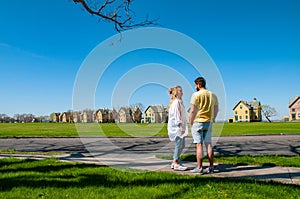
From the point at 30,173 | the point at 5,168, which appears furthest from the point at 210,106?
the point at 5,168

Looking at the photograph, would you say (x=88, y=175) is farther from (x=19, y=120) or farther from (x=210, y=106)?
(x=19, y=120)

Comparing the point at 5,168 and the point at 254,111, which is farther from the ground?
the point at 254,111

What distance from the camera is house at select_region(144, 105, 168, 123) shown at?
21953 mm

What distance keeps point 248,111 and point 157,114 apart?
235 feet

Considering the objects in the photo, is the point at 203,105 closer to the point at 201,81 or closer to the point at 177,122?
the point at 201,81

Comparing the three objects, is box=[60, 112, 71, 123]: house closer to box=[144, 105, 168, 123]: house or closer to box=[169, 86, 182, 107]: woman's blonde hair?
box=[144, 105, 168, 123]: house

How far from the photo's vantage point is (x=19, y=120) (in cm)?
9150

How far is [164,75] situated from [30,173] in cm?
559

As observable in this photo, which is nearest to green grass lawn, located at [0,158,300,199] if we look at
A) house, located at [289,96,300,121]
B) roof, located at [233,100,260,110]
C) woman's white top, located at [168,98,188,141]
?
woman's white top, located at [168,98,188,141]

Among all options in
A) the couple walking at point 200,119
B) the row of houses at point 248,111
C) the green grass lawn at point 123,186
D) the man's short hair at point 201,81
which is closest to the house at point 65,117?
the row of houses at point 248,111

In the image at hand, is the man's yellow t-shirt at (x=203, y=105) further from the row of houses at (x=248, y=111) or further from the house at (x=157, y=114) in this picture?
the row of houses at (x=248, y=111)

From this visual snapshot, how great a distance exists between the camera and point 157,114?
23.8m

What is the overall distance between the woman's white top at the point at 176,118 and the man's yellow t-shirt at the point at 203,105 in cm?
39

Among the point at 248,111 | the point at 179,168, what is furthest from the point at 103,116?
the point at 179,168
